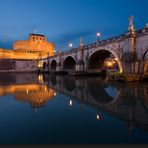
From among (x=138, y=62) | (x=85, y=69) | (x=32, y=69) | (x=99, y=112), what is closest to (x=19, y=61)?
(x=32, y=69)

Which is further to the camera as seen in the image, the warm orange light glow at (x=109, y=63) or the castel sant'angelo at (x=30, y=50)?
the castel sant'angelo at (x=30, y=50)

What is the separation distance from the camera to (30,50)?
340ft

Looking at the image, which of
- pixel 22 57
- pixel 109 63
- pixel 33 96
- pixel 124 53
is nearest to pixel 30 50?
pixel 22 57

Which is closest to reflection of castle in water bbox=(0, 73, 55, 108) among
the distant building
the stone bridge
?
the stone bridge

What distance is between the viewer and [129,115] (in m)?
7.43

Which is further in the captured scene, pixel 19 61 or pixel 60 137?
pixel 19 61

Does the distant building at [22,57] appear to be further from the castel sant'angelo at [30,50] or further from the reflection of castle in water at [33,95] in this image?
the reflection of castle in water at [33,95]

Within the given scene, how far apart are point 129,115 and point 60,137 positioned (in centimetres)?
359

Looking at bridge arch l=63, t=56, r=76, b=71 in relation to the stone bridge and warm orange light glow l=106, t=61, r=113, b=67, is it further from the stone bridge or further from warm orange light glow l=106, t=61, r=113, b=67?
the stone bridge

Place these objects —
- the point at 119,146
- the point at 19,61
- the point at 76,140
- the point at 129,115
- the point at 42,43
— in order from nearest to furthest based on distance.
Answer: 1. the point at 119,146
2. the point at 76,140
3. the point at 129,115
4. the point at 19,61
5. the point at 42,43

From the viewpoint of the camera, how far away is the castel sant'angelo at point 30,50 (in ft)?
292

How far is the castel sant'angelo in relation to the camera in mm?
89125

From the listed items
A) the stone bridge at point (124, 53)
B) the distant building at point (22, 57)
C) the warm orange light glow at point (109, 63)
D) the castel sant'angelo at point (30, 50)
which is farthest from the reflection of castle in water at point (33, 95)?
the castel sant'angelo at point (30, 50)

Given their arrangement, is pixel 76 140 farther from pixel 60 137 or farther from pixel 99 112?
pixel 99 112
